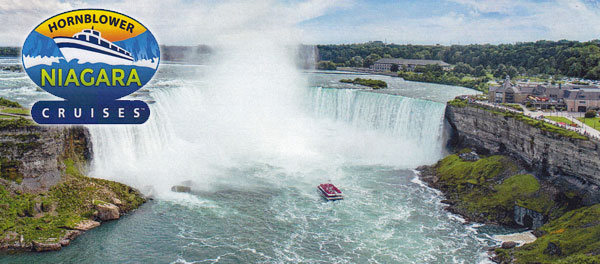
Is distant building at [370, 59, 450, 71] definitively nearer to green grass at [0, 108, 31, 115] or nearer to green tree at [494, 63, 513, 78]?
green tree at [494, 63, 513, 78]

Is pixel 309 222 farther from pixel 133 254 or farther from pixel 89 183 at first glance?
pixel 89 183

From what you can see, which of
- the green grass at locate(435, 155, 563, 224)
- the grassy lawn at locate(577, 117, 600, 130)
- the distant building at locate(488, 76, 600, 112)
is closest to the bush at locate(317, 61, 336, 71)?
the distant building at locate(488, 76, 600, 112)

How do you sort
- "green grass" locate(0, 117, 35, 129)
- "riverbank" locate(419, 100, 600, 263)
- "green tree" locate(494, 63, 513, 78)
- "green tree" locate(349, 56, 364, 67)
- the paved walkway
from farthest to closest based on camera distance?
"green tree" locate(349, 56, 364, 67) < "green tree" locate(494, 63, 513, 78) < the paved walkway < "green grass" locate(0, 117, 35, 129) < "riverbank" locate(419, 100, 600, 263)

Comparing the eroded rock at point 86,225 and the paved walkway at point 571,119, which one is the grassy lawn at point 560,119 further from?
the eroded rock at point 86,225

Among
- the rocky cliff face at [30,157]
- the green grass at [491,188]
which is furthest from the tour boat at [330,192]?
the rocky cliff face at [30,157]

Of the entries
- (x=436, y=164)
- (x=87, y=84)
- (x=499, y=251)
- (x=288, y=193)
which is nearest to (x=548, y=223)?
(x=499, y=251)

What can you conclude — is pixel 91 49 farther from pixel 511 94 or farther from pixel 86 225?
pixel 511 94
